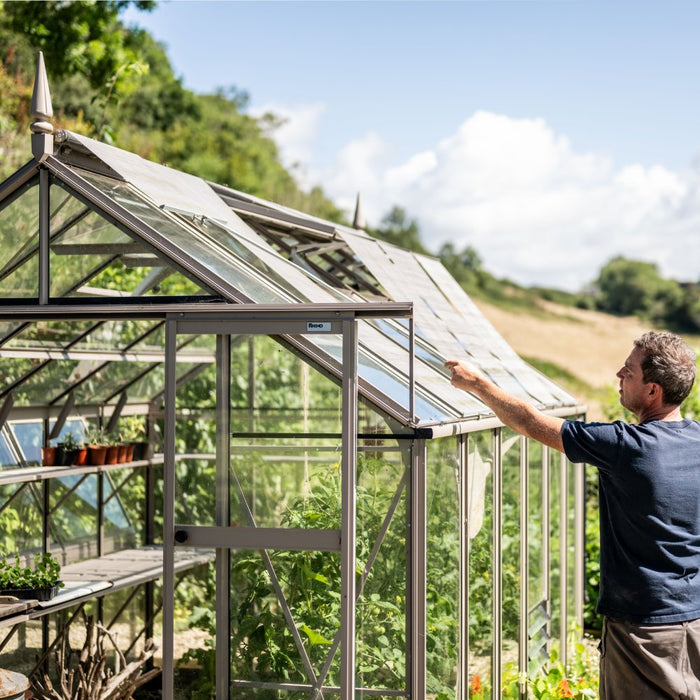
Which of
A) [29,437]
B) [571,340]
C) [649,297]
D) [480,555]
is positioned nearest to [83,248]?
[29,437]

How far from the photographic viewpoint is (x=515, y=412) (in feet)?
11.8

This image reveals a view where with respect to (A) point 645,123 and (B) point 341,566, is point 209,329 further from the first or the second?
(A) point 645,123

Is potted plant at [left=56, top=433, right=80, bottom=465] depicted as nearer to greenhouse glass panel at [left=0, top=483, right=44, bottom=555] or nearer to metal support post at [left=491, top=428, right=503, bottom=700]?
greenhouse glass panel at [left=0, top=483, right=44, bottom=555]

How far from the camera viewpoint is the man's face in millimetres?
3555

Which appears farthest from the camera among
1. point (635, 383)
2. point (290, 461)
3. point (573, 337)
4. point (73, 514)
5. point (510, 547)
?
point (573, 337)

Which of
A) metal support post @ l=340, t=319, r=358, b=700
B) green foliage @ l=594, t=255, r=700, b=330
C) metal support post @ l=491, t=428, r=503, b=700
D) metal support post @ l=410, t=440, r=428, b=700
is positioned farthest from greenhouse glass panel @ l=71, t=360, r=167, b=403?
green foliage @ l=594, t=255, r=700, b=330

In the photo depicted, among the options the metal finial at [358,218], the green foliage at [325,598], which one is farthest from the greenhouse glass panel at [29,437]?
the metal finial at [358,218]

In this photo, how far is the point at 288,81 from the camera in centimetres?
4025

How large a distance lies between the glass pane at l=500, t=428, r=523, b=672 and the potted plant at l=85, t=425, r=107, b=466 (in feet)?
9.28

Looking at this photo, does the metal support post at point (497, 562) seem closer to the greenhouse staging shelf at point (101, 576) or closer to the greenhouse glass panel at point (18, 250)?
the greenhouse staging shelf at point (101, 576)

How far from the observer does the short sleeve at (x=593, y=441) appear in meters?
3.45

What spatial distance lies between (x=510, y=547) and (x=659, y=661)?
2904 mm

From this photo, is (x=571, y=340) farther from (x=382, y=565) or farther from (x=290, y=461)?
(x=382, y=565)

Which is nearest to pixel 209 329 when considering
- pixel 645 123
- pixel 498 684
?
pixel 498 684
